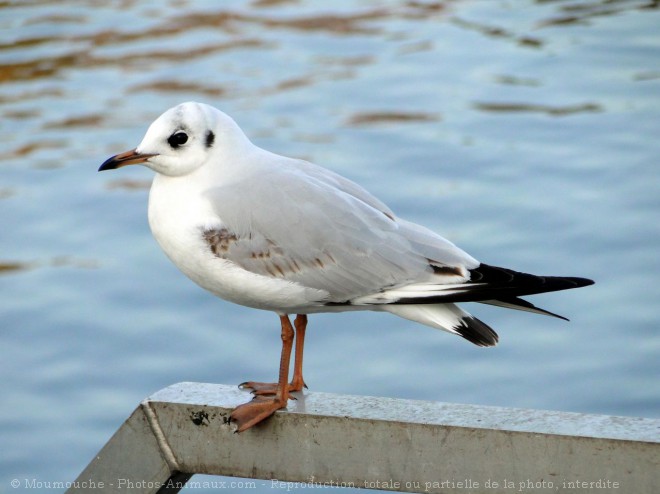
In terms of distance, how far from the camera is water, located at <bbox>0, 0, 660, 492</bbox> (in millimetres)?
5965

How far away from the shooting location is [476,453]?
2.28 meters

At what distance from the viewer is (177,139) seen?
118 inches

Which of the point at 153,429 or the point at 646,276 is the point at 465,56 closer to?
the point at 646,276

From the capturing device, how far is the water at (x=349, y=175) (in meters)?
5.96

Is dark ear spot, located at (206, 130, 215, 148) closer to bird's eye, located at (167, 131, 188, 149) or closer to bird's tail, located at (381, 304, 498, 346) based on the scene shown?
bird's eye, located at (167, 131, 188, 149)

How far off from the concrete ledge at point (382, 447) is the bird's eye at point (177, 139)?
60 cm

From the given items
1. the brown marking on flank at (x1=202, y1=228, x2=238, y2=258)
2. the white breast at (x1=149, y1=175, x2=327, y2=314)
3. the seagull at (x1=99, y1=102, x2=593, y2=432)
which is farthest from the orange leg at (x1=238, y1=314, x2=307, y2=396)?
the brown marking on flank at (x1=202, y1=228, x2=238, y2=258)

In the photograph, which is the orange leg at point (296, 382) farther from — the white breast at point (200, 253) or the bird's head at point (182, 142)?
the bird's head at point (182, 142)

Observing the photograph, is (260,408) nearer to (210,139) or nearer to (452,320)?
(452,320)

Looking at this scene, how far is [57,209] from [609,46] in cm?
434

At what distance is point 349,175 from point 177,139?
15.7 feet

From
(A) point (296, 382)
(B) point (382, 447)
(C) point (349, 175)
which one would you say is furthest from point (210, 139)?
(C) point (349, 175)

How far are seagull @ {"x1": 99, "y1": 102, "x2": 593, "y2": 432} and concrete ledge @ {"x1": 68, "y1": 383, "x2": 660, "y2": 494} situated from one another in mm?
357

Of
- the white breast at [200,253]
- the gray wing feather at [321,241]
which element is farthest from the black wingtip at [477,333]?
the white breast at [200,253]
